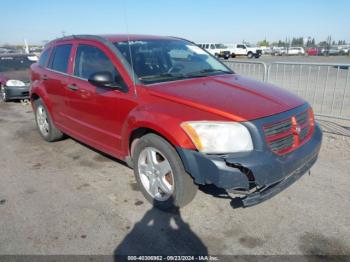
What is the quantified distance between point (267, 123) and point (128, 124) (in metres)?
1.50

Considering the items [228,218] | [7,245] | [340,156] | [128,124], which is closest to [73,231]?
[7,245]

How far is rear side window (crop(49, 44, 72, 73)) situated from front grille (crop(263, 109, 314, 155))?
3.24 m

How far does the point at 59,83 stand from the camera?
183 inches

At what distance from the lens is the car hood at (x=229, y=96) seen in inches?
111

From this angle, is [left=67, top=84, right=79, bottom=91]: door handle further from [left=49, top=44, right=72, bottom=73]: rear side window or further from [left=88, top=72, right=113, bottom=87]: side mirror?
[left=88, top=72, right=113, bottom=87]: side mirror

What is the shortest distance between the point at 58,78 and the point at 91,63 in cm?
95

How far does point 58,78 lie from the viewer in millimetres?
4691

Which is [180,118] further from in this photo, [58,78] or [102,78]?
[58,78]

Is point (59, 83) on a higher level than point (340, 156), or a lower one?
higher

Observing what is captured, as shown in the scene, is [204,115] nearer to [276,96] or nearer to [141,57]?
[276,96]

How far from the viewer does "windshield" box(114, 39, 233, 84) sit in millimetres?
3600

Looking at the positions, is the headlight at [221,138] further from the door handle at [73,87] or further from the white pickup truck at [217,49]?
the white pickup truck at [217,49]

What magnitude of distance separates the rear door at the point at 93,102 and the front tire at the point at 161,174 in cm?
49

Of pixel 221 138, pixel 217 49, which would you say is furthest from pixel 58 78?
pixel 217 49
